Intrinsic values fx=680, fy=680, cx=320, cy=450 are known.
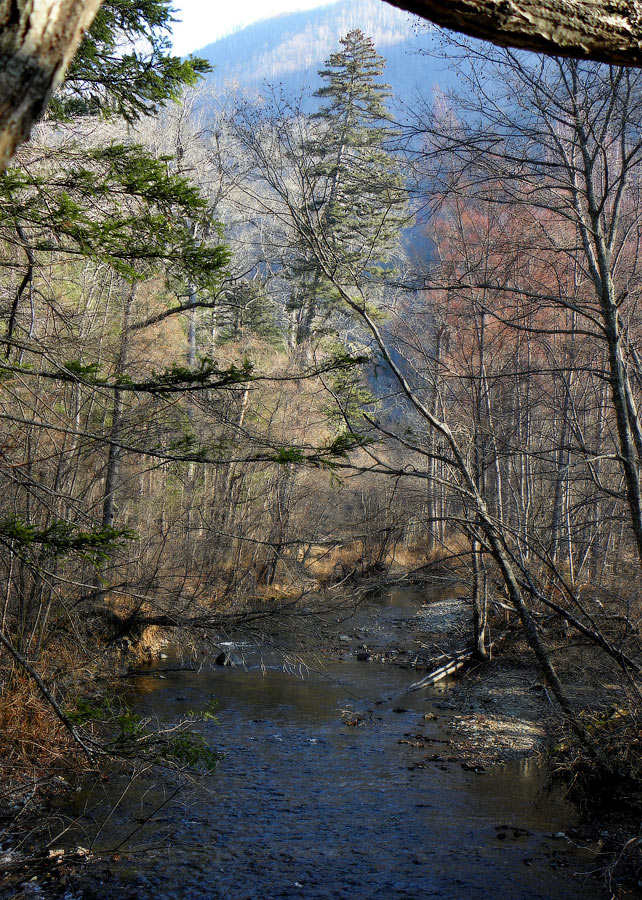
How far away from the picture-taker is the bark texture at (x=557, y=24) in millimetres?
1220

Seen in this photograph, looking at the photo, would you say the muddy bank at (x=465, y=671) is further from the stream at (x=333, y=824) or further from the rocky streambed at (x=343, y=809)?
the stream at (x=333, y=824)

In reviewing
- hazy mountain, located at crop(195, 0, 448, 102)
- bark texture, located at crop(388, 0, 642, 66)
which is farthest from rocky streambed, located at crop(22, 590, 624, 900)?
hazy mountain, located at crop(195, 0, 448, 102)

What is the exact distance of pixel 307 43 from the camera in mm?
155000

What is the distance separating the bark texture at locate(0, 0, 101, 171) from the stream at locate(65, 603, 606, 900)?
242 inches

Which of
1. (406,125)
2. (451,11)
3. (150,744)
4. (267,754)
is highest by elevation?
(406,125)

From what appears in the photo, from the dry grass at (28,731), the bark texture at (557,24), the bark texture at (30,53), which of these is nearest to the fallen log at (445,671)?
the dry grass at (28,731)

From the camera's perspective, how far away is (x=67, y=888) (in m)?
5.51

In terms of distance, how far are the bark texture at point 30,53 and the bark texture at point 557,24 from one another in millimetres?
557

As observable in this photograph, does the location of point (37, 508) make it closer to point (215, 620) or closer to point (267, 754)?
point (215, 620)

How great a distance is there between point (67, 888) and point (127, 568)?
294 inches

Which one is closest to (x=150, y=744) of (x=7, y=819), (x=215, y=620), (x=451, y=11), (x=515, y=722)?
(x=7, y=819)

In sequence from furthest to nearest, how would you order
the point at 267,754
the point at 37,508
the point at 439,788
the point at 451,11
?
the point at 37,508
the point at 267,754
the point at 439,788
the point at 451,11

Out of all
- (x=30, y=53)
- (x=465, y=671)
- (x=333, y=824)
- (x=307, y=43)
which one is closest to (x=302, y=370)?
(x=333, y=824)

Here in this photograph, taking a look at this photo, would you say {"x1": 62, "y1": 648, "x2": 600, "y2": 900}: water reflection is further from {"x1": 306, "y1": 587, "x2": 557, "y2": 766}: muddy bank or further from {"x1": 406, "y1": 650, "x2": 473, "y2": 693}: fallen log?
{"x1": 406, "y1": 650, "x2": 473, "y2": 693}: fallen log
